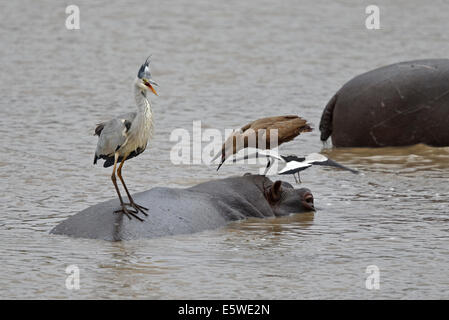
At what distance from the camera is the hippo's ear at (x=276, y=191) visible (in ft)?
27.0

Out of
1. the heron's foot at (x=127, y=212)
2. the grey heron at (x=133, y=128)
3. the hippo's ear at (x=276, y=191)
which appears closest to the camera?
the grey heron at (x=133, y=128)

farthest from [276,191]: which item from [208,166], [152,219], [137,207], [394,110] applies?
[394,110]

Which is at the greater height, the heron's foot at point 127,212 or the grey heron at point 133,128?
the grey heron at point 133,128

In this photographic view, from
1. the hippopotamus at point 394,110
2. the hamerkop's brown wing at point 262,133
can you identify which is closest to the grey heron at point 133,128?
the hamerkop's brown wing at point 262,133

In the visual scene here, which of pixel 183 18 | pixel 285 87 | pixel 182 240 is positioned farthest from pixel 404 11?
pixel 182 240

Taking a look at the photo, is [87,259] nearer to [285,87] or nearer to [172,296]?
[172,296]

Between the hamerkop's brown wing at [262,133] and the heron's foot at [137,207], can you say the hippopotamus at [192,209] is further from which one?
the hamerkop's brown wing at [262,133]

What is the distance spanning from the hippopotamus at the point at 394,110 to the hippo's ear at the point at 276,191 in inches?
133

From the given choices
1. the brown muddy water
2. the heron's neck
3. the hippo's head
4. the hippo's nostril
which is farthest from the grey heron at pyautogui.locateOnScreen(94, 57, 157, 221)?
the hippo's nostril

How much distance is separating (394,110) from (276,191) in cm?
353

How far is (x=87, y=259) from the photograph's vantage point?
7.11 m

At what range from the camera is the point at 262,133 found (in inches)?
326

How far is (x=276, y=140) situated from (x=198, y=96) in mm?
6402
